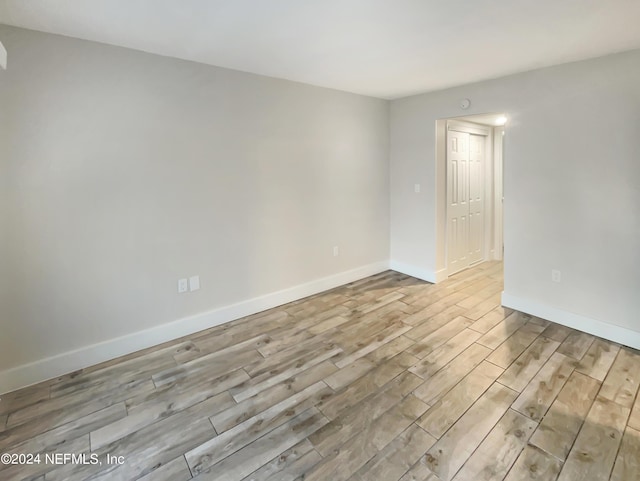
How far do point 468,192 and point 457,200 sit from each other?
1.07 ft

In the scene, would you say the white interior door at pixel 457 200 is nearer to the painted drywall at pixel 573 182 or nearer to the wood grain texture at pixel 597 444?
the painted drywall at pixel 573 182

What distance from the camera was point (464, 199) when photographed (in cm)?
459

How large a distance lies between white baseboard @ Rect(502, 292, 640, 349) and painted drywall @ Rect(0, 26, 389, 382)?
2.20m

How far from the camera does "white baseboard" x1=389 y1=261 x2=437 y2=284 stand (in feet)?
14.0

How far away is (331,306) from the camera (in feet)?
11.8

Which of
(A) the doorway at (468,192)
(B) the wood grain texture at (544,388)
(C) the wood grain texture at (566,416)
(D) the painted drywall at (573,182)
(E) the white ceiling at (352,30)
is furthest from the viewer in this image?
(A) the doorway at (468,192)

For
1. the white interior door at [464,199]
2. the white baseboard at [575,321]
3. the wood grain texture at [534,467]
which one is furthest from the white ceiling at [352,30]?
the wood grain texture at [534,467]

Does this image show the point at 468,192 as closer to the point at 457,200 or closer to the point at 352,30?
the point at 457,200

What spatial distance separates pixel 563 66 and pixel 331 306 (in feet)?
10.2

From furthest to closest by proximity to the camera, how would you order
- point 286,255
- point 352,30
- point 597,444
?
point 286,255, point 352,30, point 597,444

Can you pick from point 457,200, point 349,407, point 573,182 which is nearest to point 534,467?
point 349,407

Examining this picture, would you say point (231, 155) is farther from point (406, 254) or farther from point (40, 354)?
point (406, 254)

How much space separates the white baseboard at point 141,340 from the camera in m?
2.31

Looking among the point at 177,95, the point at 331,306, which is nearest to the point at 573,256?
the point at 331,306
